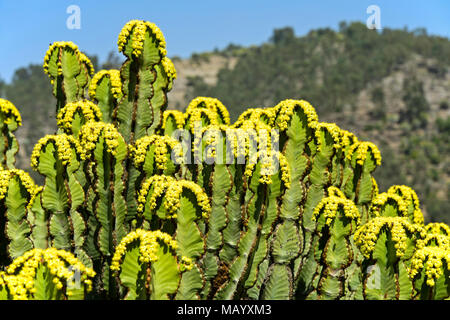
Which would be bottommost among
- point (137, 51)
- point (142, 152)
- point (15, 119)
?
point (142, 152)

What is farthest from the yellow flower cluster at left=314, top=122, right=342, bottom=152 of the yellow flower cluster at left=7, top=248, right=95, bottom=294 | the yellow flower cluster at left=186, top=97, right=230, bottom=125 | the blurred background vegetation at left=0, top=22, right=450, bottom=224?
the blurred background vegetation at left=0, top=22, right=450, bottom=224


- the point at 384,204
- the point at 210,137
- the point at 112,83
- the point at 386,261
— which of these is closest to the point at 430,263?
the point at 386,261

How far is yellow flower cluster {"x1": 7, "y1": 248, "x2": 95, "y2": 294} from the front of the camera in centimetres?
281

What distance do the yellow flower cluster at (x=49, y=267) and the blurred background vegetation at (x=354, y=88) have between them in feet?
157

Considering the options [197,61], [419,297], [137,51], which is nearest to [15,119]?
[137,51]

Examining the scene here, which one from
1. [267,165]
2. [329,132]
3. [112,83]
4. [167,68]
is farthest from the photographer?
[112,83]

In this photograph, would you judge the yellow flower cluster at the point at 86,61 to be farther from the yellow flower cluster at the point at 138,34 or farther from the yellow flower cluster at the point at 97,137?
the yellow flower cluster at the point at 97,137

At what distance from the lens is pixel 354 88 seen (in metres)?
75.5

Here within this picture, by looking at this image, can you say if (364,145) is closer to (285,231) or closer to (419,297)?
Answer: (285,231)

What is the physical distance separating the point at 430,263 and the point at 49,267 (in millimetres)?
2527

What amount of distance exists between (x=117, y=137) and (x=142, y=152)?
0.24m

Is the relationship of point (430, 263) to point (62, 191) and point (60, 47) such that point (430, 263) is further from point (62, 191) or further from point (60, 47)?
point (60, 47)

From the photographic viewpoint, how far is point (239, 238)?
13.8 ft

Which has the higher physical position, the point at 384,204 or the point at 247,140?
the point at 247,140
